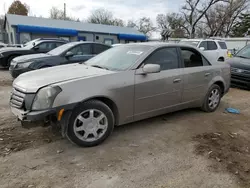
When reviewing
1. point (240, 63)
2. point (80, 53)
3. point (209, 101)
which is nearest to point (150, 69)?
point (209, 101)

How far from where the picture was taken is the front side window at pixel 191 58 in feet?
15.4

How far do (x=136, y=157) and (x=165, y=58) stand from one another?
201cm

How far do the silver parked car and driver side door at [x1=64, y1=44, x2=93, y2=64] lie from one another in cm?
355

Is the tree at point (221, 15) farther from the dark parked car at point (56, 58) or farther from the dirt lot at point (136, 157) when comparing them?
the dirt lot at point (136, 157)

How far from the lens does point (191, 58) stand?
488 cm

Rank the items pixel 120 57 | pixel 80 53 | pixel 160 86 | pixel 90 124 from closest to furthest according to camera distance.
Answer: pixel 90 124, pixel 160 86, pixel 120 57, pixel 80 53

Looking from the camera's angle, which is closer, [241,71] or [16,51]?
[241,71]

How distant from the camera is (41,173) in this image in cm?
287

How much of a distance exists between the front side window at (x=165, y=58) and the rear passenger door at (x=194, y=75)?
235 millimetres

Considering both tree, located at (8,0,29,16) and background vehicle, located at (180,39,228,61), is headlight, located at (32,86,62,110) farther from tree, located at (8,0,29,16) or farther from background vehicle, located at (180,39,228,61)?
tree, located at (8,0,29,16)

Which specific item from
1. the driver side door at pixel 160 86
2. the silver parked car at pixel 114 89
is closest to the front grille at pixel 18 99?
the silver parked car at pixel 114 89

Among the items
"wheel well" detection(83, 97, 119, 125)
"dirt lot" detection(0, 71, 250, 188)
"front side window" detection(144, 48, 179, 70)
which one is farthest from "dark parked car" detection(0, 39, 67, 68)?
"wheel well" detection(83, 97, 119, 125)

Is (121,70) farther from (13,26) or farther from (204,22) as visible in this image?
(204,22)

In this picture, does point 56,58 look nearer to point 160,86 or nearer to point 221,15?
point 160,86
